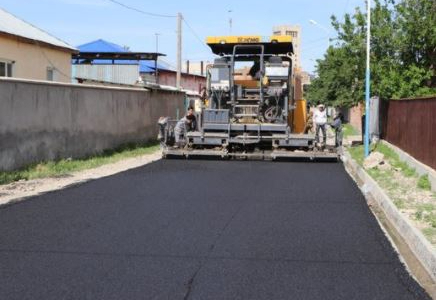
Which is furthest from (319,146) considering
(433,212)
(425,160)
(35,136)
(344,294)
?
(344,294)

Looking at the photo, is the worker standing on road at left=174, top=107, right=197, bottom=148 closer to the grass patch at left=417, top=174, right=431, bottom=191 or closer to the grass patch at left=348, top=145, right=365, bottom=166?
the grass patch at left=348, top=145, right=365, bottom=166

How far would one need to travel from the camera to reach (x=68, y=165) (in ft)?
53.4

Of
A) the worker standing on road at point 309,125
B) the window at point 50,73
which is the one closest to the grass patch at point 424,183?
the worker standing on road at point 309,125

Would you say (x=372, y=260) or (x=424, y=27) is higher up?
(x=424, y=27)

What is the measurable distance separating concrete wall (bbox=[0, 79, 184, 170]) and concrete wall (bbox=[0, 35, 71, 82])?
3595 mm

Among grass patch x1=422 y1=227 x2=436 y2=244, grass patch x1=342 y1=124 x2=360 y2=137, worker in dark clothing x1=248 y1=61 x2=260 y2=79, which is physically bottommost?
grass patch x1=342 y1=124 x2=360 y2=137

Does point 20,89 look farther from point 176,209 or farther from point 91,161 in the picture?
point 176,209

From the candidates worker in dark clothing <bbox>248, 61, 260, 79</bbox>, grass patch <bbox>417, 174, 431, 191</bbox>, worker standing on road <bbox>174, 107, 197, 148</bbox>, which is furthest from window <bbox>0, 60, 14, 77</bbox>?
grass patch <bbox>417, 174, 431, 191</bbox>

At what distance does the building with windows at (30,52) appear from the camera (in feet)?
72.3

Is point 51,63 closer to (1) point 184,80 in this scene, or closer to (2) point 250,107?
(2) point 250,107

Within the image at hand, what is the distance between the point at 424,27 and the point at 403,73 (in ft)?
5.67

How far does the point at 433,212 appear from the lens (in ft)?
31.5

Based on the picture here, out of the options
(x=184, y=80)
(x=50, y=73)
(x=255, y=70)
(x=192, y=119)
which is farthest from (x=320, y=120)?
(x=184, y=80)

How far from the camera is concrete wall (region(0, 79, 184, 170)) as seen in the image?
1440cm
